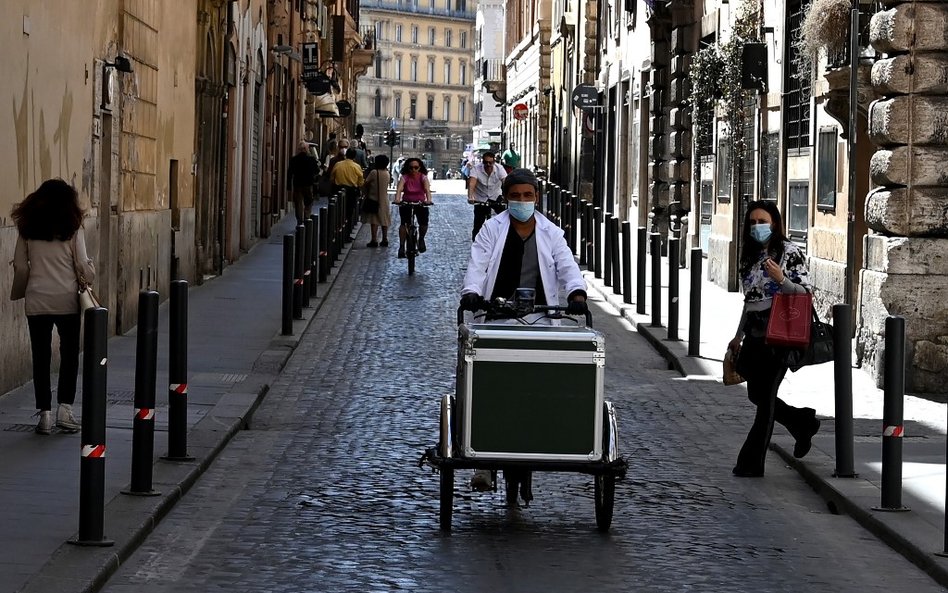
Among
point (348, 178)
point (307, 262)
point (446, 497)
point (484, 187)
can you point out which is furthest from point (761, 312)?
point (348, 178)

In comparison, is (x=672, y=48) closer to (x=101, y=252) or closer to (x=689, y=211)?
(x=689, y=211)

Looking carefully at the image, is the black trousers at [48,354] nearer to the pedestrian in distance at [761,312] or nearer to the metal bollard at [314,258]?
the pedestrian in distance at [761,312]

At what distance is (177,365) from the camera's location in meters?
9.96

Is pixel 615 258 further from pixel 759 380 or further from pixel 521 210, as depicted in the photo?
pixel 521 210

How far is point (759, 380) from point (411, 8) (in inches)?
5302

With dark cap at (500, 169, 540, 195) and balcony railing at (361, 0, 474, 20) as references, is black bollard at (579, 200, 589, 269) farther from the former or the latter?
balcony railing at (361, 0, 474, 20)

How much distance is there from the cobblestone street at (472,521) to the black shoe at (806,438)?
0.16 metres

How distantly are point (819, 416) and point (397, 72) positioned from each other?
132875 mm

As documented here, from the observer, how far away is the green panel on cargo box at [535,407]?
846cm

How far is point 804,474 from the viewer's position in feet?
34.7

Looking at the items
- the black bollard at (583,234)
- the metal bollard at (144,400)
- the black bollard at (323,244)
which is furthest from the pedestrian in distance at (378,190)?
the metal bollard at (144,400)

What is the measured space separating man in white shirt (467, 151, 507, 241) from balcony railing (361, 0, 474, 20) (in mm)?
111043

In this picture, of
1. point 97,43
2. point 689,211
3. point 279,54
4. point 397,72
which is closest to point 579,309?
point 97,43

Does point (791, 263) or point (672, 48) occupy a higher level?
point (672, 48)
